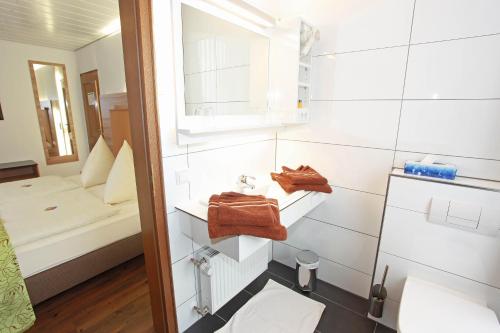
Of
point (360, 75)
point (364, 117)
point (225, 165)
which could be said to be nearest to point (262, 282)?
point (225, 165)

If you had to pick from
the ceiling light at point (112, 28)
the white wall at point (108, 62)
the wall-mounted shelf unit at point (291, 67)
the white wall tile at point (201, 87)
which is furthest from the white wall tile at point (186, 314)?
the ceiling light at point (112, 28)

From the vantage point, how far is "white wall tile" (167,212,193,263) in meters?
1.25

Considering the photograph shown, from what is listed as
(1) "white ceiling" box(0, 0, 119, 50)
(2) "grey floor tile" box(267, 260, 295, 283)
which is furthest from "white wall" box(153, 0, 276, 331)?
(1) "white ceiling" box(0, 0, 119, 50)

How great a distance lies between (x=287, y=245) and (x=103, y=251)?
1480mm

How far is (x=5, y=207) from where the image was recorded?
209cm

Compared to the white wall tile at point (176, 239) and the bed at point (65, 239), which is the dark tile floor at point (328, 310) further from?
the bed at point (65, 239)

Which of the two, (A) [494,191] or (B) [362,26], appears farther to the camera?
(B) [362,26]

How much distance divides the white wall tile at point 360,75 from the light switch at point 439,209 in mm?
605

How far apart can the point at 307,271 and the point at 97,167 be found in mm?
2464

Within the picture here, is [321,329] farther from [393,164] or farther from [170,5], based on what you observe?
[170,5]

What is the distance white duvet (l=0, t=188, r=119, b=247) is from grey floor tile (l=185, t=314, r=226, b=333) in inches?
44.3

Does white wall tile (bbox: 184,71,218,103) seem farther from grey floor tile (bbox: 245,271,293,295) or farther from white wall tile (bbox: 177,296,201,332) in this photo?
grey floor tile (bbox: 245,271,293,295)

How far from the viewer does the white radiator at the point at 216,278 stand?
137 cm

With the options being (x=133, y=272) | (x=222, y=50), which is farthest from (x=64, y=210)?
(x=222, y=50)
